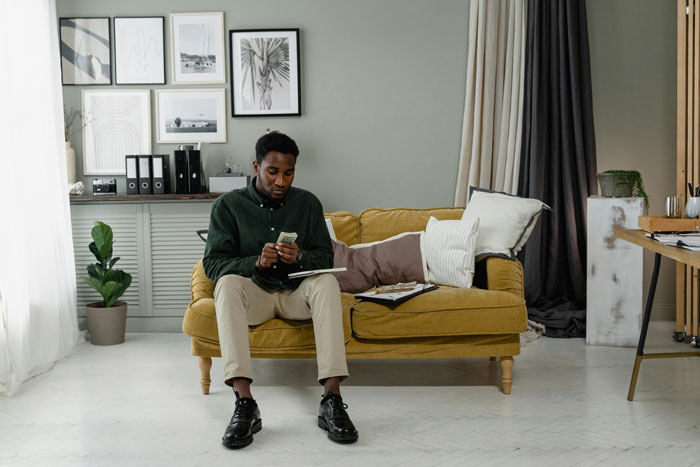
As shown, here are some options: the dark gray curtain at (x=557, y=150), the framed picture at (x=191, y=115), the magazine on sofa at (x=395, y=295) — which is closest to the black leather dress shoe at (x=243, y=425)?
the magazine on sofa at (x=395, y=295)

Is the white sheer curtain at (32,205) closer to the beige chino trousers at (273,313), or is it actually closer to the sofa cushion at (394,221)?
the beige chino trousers at (273,313)

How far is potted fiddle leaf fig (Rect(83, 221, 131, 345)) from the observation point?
4.24 meters

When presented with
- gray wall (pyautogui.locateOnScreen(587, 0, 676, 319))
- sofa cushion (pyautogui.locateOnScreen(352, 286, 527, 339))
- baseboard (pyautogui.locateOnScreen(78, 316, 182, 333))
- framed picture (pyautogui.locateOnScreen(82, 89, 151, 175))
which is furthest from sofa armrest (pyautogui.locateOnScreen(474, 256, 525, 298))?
framed picture (pyautogui.locateOnScreen(82, 89, 151, 175))

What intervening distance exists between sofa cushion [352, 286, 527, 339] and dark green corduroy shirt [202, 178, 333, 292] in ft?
1.08

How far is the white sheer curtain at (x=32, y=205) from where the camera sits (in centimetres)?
340

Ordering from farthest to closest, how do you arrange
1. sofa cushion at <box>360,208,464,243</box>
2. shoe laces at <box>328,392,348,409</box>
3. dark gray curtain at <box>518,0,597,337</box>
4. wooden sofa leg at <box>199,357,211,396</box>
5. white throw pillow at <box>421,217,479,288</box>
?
dark gray curtain at <box>518,0,597,337</box> → sofa cushion at <box>360,208,464,243</box> → white throw pillow at <box>421,217,479,288</box> → wooden sofa leg at <box>199,357,211,396</box> → shoe laces at <box>328,392,348,409</box>

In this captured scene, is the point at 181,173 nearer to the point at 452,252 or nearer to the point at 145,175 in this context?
the point at 145,175

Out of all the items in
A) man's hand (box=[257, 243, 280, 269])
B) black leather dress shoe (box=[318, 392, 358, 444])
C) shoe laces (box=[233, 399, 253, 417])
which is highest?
man's hand (box=[257, 243, 280, 269])

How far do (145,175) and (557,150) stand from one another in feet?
8.78

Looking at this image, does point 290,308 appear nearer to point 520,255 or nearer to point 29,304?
point 29,304

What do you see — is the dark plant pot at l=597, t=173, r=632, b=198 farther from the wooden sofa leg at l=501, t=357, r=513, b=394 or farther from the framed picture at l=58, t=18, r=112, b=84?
the framed picture at l=58, t=18, r=112, b=84

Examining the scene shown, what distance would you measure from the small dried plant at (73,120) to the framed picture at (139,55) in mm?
363

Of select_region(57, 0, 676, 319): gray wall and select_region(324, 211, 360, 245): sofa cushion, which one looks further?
select_region(57, 0, 676, 319): gray wall

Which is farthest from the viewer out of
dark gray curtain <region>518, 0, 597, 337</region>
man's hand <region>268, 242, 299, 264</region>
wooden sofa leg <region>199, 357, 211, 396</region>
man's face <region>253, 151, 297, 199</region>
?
dark gray curtain <region>518, 0, 597, 337</region>
